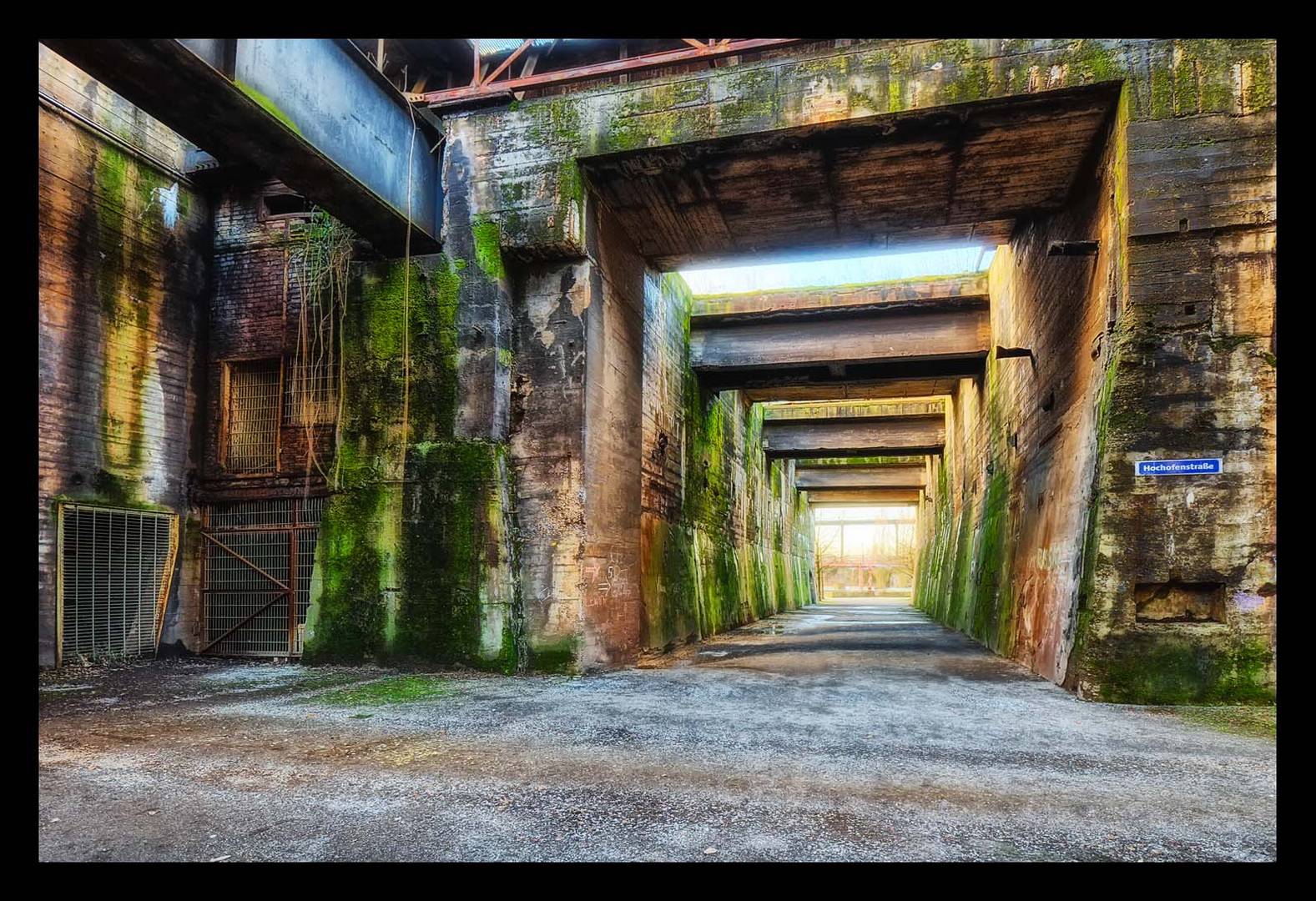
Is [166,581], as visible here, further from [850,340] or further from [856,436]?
[856,436]

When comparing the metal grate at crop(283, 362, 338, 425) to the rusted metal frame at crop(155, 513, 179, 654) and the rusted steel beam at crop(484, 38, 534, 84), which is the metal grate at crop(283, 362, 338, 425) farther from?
the rusted steel beam at crop(484, 38, 534, 84)

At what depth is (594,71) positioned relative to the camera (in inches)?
320

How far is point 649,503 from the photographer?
10.7 metres

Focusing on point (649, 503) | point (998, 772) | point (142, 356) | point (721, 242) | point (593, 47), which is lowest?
point (998, 772)

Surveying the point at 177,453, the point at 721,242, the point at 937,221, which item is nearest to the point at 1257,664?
the point at 937,221

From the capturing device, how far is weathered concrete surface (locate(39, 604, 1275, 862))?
3.08m

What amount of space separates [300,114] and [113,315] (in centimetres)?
395

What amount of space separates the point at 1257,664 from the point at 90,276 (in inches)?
431

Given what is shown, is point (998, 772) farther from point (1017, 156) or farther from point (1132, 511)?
point (1017, 156)

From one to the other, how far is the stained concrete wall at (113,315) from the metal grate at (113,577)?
6.1 inches

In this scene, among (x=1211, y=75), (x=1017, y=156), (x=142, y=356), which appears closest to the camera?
(x=1211, y=75)

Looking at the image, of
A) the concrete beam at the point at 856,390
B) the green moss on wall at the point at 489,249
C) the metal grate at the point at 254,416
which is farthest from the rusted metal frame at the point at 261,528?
the concrete beam at the point at 856,390

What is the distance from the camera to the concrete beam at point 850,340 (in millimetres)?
12727

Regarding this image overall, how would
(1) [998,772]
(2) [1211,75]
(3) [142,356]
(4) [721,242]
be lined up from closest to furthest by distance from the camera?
(1) [998,772], (2) [1211,75], (3) [142,356], (4) [721,242]
